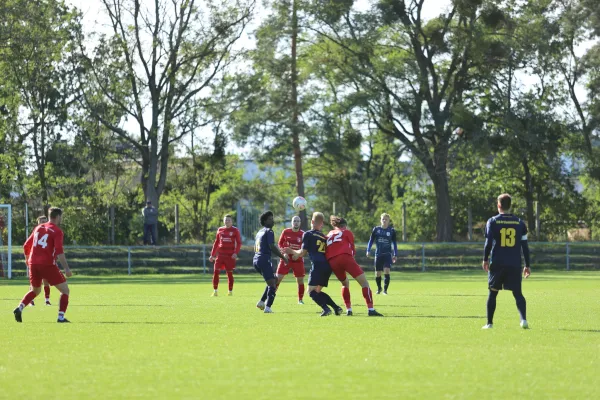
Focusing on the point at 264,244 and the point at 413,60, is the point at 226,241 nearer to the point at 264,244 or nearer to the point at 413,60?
the point at 264,244

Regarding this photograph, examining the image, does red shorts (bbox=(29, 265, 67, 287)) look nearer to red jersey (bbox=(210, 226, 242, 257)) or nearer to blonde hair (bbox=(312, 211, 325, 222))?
blonde hair (bbox=(312, 211, 325, 222))

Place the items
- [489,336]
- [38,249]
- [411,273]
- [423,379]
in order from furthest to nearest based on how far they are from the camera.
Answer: [411,273]
[38,249]
[489,336]
[423,379]

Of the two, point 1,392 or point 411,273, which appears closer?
point 1,392

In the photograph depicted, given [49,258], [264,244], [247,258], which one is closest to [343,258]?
[264,244]

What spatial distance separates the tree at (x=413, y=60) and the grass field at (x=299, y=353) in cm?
2707

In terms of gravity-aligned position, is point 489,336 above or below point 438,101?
Answer: below

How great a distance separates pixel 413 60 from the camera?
155ft

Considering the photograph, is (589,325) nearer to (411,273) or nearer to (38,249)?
(38,249)

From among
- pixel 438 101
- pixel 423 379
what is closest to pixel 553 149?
pixel 438 101

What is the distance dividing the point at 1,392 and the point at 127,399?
1195 mm

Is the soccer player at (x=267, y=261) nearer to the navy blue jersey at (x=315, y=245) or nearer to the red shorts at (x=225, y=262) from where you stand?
the navy blue jersey at (x=315, y=245)

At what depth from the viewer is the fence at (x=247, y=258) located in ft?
143

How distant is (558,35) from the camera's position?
4884 cm

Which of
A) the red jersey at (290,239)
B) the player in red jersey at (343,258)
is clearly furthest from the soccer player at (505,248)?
the red jersey at (290,239)
